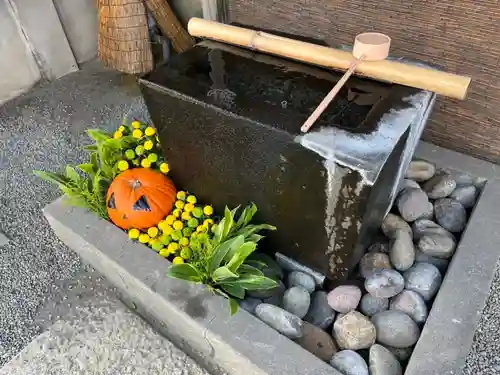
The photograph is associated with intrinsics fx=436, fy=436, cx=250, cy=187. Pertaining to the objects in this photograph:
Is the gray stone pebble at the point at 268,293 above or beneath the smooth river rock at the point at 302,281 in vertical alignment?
above

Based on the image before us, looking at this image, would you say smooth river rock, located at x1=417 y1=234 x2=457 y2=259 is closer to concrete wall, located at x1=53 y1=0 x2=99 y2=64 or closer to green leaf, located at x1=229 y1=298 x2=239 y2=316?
green leaf, located at x1=229 y1=298 x2=239 y2=316

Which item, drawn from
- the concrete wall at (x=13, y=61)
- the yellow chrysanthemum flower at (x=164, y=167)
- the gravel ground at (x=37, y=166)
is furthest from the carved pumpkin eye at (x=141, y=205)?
the concrete wall at (x=13, y=61)

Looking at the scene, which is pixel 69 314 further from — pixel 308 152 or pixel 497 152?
pixel 497 152

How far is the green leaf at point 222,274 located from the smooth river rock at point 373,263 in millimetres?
659

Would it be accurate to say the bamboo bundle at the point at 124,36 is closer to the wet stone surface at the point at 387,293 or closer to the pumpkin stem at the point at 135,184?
the pumpkin stem at the point at 135,184

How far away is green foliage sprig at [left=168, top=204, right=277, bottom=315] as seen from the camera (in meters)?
1.81

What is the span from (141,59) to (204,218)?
7.17 ft

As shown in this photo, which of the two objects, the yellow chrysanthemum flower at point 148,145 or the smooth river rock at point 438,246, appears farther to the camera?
the yellow chrysanthemum flower at point 148,145

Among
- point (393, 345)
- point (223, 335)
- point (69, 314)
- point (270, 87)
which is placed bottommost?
point (69, 314)

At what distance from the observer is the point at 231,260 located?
1.81 m

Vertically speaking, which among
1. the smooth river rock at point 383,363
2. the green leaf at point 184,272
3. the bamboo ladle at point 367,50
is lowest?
the smooth river rock at point 383,363

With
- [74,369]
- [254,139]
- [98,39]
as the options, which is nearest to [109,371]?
[74,369]

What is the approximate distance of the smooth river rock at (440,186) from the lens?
2273 millimetres

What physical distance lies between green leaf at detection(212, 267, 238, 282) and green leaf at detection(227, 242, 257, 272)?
0.09 ft
